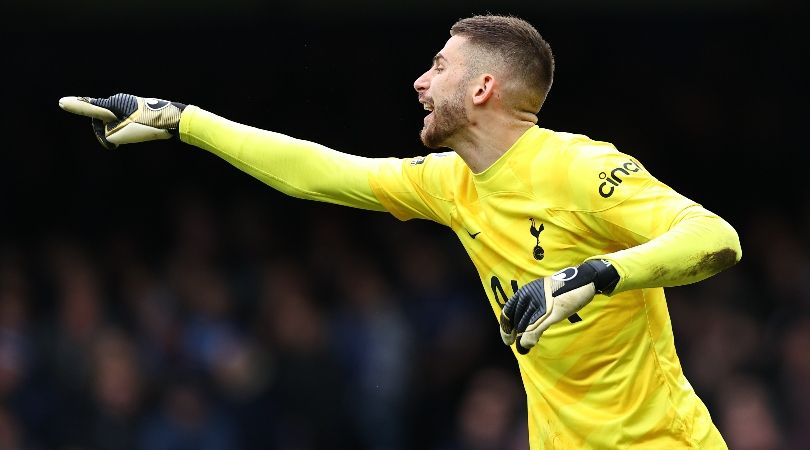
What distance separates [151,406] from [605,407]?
19.5 feet

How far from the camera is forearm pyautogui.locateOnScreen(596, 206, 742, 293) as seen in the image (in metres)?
3.69

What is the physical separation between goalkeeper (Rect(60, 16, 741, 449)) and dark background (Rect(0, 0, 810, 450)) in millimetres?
4447

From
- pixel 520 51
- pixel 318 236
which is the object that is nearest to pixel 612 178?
pixel 520 51

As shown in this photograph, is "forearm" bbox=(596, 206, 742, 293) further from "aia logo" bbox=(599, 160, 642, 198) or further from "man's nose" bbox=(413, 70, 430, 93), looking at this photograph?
"man's nose" bbox=(413, 70, 430, 93)

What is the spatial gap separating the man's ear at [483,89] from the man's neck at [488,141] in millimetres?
80

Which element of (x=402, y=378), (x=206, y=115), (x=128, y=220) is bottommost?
(x=402, y=378)

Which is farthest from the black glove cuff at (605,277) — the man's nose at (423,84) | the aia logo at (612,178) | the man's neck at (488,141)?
the man's nose at (423,84)

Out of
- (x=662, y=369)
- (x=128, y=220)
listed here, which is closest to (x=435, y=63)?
(x=662, y=369)

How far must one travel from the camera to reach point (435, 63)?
454 cm

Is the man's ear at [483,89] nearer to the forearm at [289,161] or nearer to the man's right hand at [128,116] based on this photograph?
the forearm at [289,161]

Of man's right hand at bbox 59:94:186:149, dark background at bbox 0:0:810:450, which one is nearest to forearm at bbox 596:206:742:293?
man's right hand at bbox 59:94:186:149
